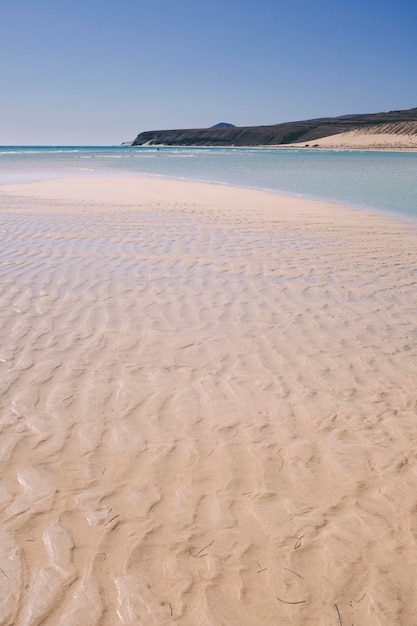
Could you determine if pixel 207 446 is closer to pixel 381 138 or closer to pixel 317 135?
pixel 381 138

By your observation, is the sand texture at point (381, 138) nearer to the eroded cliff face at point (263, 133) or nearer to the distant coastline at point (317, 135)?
the distant coastline at point (317, 135)

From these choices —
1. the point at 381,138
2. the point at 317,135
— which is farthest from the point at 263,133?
the point at 381,138

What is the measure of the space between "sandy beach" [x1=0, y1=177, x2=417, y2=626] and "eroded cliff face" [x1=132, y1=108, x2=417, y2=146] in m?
124

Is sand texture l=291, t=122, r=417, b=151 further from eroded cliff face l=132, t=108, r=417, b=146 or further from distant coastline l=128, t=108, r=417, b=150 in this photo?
eroded cliff face l=132, t=108, r=417, b=146

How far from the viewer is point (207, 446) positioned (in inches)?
133

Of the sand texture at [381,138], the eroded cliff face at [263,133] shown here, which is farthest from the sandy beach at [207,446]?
the eroded cliff face at [263,133]

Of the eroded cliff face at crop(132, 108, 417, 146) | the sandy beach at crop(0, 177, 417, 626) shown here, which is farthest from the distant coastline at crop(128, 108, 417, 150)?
the sandy beach at crop(0, 177, 417, 626)

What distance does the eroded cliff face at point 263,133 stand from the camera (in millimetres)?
136750

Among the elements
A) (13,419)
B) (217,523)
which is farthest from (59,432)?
(217,523)

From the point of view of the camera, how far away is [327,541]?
8.48ft

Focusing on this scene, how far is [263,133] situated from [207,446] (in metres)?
157

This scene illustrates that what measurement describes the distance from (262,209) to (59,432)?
37.1 feet

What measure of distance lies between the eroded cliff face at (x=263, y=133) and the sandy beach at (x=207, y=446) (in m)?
124

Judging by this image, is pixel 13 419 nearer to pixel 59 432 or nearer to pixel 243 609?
pixel 59 432
